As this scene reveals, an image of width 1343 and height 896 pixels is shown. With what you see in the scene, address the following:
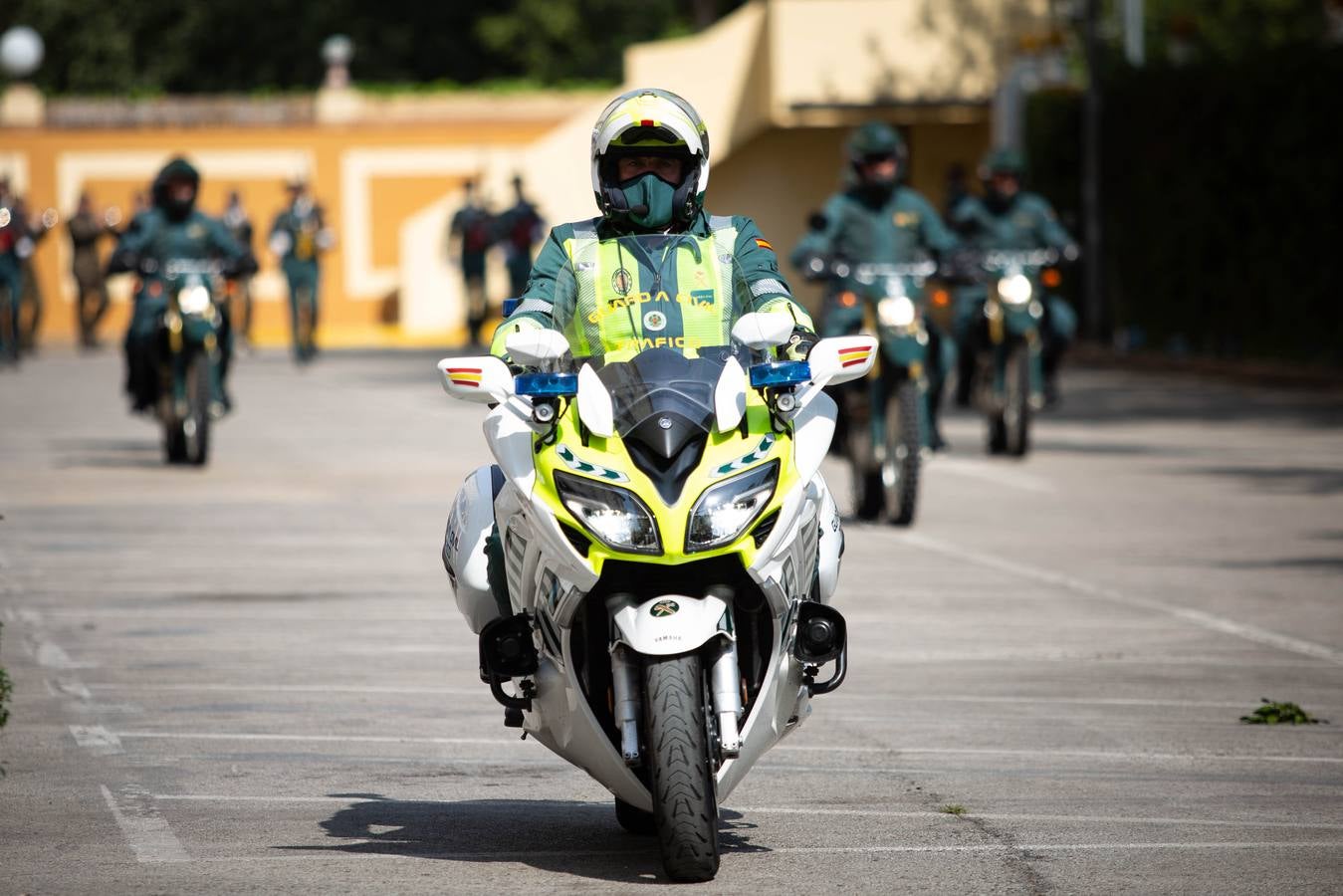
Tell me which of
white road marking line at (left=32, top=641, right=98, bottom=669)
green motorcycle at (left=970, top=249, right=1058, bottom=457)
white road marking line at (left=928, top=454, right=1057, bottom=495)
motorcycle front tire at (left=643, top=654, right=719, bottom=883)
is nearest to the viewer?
motorcycle front tire at (left=643, top=654, right=719, bottom=883)

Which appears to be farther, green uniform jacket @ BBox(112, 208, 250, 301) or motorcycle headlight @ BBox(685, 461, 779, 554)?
green uniform jacket @ BBox(112, 208, 250, 301)

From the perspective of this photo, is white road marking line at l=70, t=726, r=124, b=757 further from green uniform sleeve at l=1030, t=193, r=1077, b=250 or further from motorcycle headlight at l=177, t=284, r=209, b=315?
green uniform sleeve at l=1030, t=193, r=1077, b=250

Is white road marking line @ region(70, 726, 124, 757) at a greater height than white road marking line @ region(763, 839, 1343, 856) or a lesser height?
greater

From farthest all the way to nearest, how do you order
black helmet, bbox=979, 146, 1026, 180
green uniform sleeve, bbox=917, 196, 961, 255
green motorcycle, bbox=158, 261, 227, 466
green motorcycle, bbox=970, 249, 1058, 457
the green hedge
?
1. the green hedge
2. black helmet, bbox=979, 146, 1026, 180
3. green motorcycle, bbox=970, 249, 1058, 457
4. green motorcycle, bbox=158, 261, 227, 466
5. green uniform sleeve, bbox=917, 196, 961, 255

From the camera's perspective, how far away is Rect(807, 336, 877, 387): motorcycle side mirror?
21.6ft

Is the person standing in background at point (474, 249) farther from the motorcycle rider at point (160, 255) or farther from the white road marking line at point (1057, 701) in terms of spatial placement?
the white road marking line at point (1057, 701)

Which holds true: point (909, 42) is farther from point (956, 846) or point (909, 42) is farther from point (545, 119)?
point (956, 846)

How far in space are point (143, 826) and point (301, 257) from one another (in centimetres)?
2776

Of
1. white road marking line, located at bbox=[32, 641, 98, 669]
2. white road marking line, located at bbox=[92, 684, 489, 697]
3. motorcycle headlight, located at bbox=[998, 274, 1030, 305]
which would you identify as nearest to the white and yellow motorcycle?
white road marking line, located at bbox=[92, 684, 489, 697]

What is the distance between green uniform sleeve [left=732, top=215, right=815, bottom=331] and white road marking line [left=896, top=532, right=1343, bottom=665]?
4.35m

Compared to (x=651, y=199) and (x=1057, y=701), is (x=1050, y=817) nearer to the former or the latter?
(x=651, y=199)

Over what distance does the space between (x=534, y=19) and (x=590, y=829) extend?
61.5 metres

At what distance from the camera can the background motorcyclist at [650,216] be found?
6875 mm

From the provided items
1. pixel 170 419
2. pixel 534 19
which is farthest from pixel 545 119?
pixel 170 419
